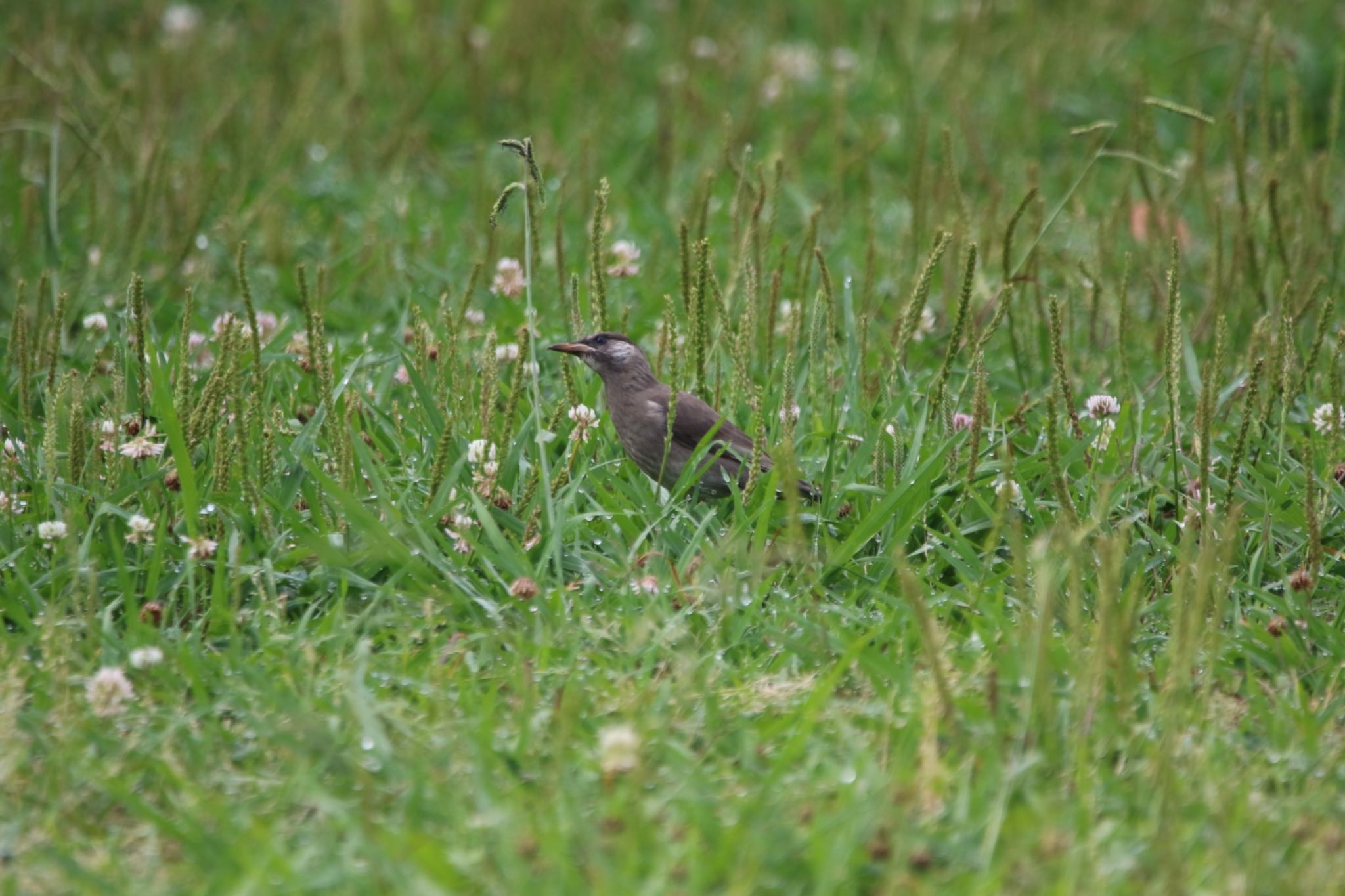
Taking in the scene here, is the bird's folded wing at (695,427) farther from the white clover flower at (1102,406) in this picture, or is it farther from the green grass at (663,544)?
the white clover flower at (1102,406)

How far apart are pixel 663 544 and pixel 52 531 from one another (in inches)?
60.3

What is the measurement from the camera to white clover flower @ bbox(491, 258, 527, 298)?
19.3ft

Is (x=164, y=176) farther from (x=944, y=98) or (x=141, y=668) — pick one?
(x=944, y=98)

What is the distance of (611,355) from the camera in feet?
16.7

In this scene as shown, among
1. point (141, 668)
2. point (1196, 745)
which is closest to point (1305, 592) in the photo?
point (1196, 745)

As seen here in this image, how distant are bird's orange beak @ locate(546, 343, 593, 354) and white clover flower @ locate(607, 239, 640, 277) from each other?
755 millimetres

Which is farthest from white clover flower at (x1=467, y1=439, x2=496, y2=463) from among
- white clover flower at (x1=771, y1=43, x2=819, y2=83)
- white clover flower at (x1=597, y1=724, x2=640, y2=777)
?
white clover flower at (x1=771, y1=43, x2=819, y2=83)

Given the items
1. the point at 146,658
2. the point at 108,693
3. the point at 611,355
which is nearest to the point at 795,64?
the point at 611,355

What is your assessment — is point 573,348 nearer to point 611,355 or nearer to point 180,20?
point 611,355

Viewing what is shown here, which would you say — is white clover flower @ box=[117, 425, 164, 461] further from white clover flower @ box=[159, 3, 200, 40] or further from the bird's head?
white clover flower @ box=[159, 3, 200, 40]

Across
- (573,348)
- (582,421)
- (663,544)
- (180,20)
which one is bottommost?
(663,544)

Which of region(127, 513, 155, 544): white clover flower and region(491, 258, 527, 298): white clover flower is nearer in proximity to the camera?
region(127, 513, 155, 544): white clover flower

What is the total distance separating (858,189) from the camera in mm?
7883

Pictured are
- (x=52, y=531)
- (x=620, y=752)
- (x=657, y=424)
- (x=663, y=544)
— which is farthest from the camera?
(x=657, y=424)
